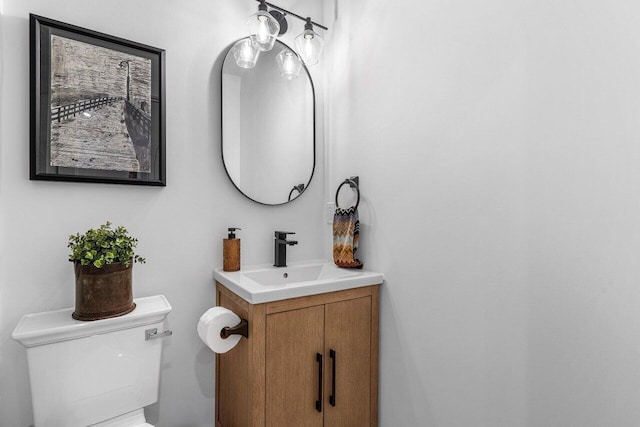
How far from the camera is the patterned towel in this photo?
1562 millimetres

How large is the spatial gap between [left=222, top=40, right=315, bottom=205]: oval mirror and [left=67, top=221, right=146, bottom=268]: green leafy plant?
0.58m

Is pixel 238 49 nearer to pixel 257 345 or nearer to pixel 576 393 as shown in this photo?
pixel 257 345

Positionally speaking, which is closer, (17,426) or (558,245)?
(558,245)

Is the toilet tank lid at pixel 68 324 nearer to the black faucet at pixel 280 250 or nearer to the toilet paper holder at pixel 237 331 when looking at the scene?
the toilet paper holder at pixel 237 331

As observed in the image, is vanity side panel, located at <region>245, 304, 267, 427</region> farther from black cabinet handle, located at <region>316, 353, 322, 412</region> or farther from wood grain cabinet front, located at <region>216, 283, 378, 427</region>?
black cabinet handle, located at <region>316, 353, 322, 412</region>

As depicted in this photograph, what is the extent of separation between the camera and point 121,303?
111cm

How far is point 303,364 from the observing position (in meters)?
1.26

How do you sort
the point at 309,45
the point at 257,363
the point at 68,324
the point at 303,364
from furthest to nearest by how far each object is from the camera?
the point at 309,45, the point at 303,364, the point at 257,363, the point at 68,324

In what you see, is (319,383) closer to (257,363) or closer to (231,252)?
(257,363)

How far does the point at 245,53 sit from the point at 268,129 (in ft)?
1.21

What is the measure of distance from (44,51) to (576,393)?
81.3 inches

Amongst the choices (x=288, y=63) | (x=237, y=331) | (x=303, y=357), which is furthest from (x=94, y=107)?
(x=303, y=357)

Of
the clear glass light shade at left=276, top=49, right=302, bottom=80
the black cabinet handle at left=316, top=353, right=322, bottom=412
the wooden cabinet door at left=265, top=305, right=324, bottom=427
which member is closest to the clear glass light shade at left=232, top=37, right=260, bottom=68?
the clear glass light shade at left=276, top=49, right=302, bottom=80

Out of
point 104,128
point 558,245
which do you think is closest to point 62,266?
point 104,128
